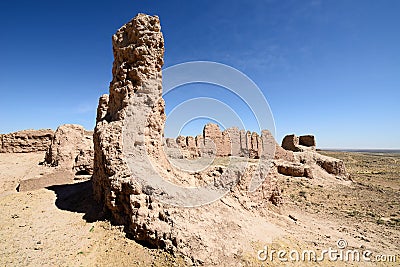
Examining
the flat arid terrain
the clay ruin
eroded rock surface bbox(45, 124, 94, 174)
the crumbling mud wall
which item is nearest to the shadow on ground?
the flat arid terrain

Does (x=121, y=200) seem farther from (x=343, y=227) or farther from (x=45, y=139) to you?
(x=45, y=139)

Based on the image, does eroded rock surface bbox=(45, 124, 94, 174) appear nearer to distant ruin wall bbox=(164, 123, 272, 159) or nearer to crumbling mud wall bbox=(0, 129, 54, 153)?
crumbling mud wall bbox=(0, 129, 54, 153)

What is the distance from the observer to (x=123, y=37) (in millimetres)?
8039

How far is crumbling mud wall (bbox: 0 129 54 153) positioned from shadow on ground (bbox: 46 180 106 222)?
36.4 feet

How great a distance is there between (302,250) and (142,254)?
452cm

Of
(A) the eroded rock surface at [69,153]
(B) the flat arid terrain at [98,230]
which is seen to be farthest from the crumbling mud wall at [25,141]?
(A) the eroded rock surface at [69,153]

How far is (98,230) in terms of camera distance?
565cm

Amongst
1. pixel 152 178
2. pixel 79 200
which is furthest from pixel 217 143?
pixel 152 178

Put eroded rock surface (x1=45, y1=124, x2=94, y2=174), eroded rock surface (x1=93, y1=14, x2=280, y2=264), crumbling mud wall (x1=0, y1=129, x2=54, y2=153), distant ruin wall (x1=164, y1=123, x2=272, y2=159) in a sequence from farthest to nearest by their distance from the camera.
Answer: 1. distant ruin wall (x1=164, y1=123, x2=272, y2=159)
2. crumbling mud wall (x1=0, y1=129, x2=54, y2=153)
3. eroded rock surface (x1=45, y1=124, x2=94, y2=174)
4. eroded rock surface (x1=93, y1=14, x2=280, y2=264)

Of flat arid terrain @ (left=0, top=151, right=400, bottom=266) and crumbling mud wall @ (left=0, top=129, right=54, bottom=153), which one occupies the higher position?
crumbling mud wall @ (left=0, top=129, right=54, bottom=153)

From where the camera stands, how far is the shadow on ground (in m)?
6.44

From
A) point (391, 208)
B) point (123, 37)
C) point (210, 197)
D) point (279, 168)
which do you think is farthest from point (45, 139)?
point (391, 208)

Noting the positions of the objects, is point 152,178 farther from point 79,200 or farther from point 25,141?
point 25,141

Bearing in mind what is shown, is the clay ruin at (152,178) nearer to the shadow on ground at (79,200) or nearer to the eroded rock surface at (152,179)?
the eroded rock surface at (152,179)
